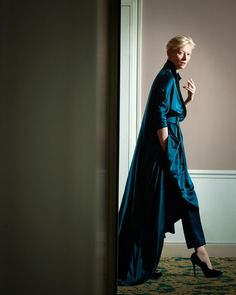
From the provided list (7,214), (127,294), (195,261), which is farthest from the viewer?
(195,261)

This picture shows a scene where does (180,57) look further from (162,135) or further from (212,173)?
(212,173)

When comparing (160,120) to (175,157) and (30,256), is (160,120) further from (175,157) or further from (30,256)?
(30,256)

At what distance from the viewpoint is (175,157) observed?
6.64 ft

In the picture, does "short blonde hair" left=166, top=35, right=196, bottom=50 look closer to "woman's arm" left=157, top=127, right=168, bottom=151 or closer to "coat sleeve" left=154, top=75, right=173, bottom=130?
"coat sleeve" left=154, top=75, right=173, bottom=130

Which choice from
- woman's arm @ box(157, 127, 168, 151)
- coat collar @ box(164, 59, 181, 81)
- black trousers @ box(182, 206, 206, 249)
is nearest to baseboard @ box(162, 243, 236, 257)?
black trousers @ box(182, 206, 206, 249)

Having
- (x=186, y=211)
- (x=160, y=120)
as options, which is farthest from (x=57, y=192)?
(x=186, y=211)

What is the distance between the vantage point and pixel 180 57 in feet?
6.85

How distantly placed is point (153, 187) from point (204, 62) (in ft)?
2.11

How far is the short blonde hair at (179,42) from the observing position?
2.09 meters

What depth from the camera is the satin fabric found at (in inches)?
78.2

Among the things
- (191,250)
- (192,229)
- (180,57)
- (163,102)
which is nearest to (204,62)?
(180,57)

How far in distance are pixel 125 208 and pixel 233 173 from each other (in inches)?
21.8

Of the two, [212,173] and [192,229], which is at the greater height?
[212,173]

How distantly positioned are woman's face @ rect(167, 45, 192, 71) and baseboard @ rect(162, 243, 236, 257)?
836 mm
